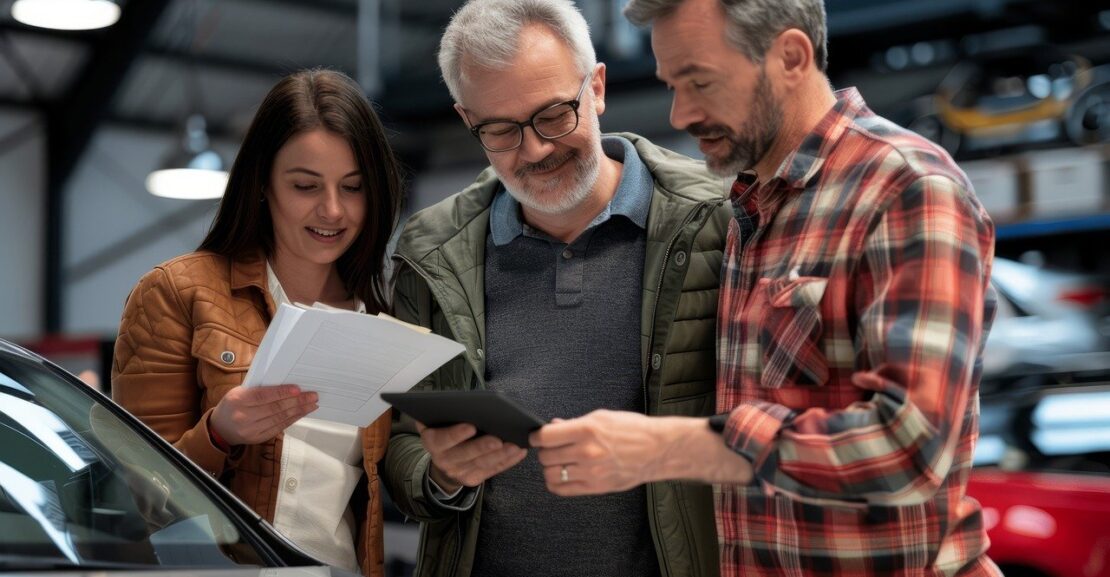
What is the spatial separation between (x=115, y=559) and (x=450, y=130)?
10331 millimetres

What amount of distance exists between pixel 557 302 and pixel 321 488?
52 cm

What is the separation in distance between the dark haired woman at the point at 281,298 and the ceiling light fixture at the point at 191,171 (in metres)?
5.35

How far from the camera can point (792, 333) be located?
1.53 meters

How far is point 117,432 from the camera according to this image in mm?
1792

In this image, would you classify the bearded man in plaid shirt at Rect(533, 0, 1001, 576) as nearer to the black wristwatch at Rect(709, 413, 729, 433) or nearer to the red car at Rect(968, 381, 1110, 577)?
the black wristwatch at Rect(709, 413, 729, 433)

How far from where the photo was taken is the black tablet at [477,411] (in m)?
1.43

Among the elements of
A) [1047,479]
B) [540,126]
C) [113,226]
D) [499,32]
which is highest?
[113,226]

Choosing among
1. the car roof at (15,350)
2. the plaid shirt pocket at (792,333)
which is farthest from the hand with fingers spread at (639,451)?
the car roof at (15,350)

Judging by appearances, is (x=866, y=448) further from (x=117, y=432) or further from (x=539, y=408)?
(x=117, y=432)

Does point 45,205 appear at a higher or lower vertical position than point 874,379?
higher

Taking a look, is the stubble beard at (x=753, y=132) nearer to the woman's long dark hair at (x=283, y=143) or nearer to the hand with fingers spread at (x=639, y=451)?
the hand with fingers spread at (x=639, y=451)

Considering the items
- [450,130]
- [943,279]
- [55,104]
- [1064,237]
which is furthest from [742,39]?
[55,104]

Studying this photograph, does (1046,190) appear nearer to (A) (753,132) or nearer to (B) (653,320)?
(B) (653,320)

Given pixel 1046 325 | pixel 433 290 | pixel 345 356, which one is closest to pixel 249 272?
pixel 433 290
